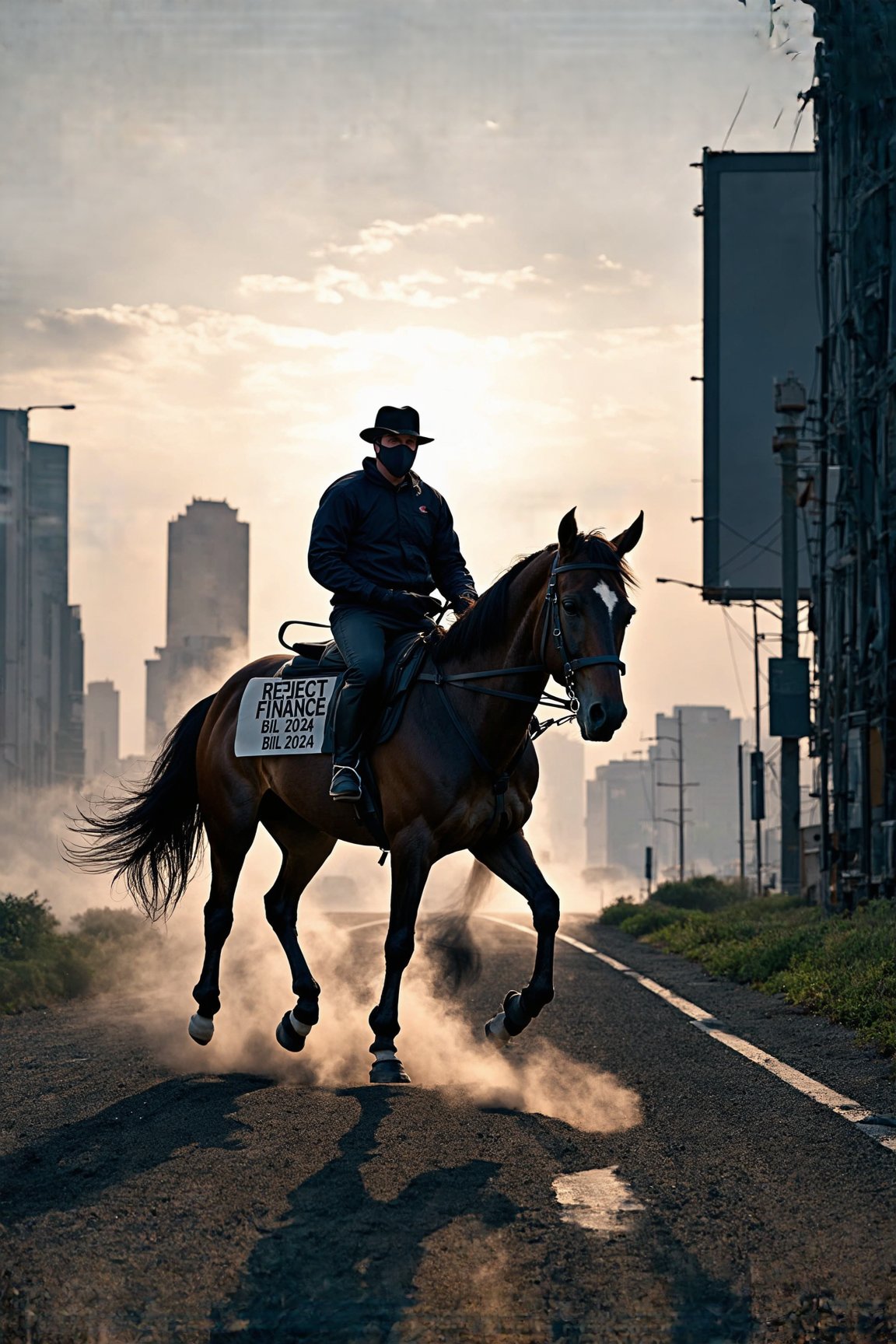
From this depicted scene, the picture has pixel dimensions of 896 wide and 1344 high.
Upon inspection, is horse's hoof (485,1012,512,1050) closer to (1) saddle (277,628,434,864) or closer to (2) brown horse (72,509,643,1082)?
(2) brown horse (72,509,643,1082)

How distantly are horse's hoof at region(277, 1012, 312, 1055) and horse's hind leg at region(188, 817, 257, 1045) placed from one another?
0.55 m

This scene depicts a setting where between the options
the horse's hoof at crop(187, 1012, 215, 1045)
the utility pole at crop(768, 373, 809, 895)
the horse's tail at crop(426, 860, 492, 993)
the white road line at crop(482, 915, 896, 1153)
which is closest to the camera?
the white road line at crop(482, 915, 896, 1153)

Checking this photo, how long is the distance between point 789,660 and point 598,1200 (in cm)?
3378

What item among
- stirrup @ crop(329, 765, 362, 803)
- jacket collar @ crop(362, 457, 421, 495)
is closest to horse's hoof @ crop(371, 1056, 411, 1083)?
stirrup @ crop(329, 765, 362, 803)

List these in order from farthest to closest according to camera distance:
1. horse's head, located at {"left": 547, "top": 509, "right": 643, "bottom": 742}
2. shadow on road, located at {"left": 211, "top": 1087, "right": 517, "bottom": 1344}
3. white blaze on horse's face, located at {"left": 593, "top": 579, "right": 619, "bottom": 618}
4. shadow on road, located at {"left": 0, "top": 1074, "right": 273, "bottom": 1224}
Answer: white blaze on horse's face, located at {"left": 593, "top": 579, "right": 619, "bottom": 618}
horse's head, located at {"left": 547, "top": 509, "right": 643, "bottom": 742}
shadow on road, located at {"left": 0, "top": 1074, "right": 273, "bottom": 1224}
shadow on road, located at {"left": 211, "top": 1087, "right": 517, "bottom": 1344}

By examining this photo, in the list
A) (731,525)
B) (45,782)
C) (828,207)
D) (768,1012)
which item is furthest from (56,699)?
(768,1012)

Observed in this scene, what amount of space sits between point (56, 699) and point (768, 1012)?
577ft

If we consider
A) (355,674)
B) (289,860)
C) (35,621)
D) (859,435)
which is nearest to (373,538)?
(355,674)

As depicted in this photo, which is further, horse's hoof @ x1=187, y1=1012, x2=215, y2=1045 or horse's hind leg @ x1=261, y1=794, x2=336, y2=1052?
horse's hind leg @ x1=261, y1=794, x2=336, y2=1052

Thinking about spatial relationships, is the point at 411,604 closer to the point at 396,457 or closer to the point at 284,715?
the point at 396,457

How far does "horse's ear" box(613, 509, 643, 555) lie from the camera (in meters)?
8.15

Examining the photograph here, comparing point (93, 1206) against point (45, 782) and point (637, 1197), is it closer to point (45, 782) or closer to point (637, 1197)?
point (637, 1197)

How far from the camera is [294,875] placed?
10719 mm

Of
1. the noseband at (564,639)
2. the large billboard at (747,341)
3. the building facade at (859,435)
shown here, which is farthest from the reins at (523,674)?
the large billboard at (747,341)
